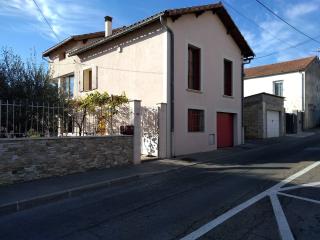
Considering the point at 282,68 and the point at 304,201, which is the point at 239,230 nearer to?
the point at 304,201

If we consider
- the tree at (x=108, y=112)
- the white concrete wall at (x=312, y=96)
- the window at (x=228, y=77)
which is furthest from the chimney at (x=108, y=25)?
the white concrete wall at (x=312, y=96)

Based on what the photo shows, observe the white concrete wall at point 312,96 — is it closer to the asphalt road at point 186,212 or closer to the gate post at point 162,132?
→ the gate post at point 162,132

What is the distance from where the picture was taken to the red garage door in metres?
18.6

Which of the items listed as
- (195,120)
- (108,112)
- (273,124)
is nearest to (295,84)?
(273,124)

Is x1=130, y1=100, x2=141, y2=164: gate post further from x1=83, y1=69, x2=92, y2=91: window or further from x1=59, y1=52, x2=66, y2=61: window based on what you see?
x1=59, y1=52, x2=66, y2=61: window

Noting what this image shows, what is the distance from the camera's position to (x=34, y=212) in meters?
6.76

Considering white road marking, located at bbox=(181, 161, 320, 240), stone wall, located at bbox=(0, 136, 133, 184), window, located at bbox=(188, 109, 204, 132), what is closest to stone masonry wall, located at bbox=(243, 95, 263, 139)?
window, located at bbox=(188, 109, 204, 132)

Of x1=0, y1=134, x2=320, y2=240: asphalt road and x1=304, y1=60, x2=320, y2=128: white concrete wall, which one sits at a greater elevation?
x1=304, y1=60, x2=320, y2=128: white concrete wall

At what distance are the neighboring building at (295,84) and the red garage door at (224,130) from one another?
15.4 m

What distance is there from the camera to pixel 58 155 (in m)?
9.95

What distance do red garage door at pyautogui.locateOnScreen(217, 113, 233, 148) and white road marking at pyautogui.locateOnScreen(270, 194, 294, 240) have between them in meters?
11.3

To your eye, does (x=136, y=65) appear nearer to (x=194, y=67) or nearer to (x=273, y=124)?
(x=194, y=67)

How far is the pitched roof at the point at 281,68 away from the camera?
1382 inches

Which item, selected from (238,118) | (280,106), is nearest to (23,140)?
(238,118)
